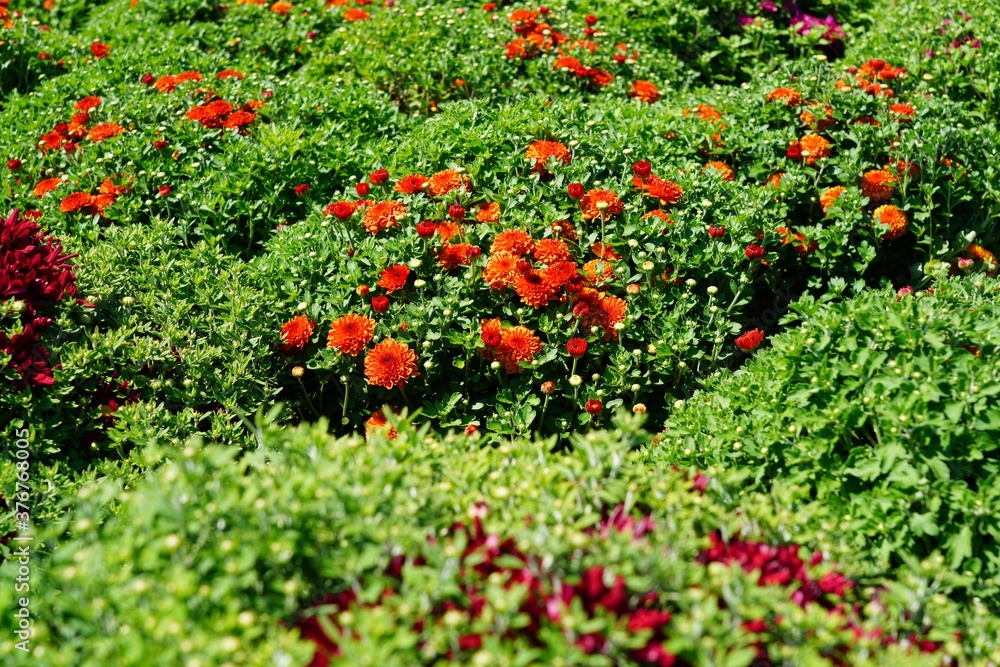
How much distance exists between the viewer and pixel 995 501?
2.44 metres

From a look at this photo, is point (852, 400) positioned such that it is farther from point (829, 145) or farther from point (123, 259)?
point (123, 259)

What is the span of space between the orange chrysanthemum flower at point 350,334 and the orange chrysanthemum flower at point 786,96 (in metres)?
2.70

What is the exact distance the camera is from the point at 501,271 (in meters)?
3.44

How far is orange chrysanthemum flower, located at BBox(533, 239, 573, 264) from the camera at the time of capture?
3.50 meters

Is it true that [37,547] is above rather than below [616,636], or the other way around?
below

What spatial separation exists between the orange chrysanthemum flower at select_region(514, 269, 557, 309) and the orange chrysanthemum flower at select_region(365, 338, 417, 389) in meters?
0.51

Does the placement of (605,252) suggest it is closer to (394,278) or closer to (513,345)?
(513,345)

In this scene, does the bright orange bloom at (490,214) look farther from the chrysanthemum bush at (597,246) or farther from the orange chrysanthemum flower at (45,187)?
the orange chrysanthemum flower at (45,187)

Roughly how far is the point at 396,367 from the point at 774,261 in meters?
1.85

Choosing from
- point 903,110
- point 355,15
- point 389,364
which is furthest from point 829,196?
point 355,15

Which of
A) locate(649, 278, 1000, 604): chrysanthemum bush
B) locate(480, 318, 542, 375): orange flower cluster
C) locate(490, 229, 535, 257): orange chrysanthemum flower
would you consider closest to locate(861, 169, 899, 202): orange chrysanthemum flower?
locate(649, 278, 1000, 604): chrysanthemum bush

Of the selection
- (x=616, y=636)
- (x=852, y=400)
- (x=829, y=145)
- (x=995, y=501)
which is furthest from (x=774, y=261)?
(x=616, y=636)

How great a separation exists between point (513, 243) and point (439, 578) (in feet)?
6.34

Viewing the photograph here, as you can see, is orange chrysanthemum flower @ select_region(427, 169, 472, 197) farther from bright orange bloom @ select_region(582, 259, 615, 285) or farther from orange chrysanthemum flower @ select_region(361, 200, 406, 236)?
bright orange bloom @ select_region(582, 259, 615, 285)
